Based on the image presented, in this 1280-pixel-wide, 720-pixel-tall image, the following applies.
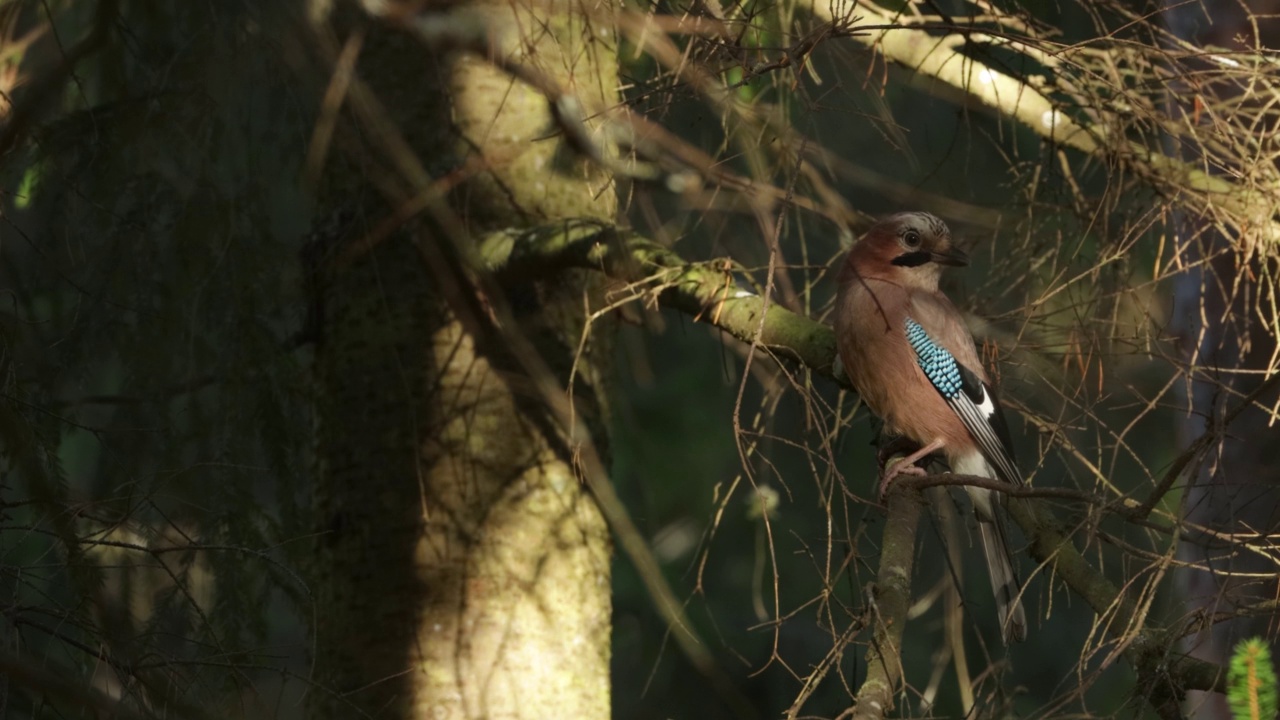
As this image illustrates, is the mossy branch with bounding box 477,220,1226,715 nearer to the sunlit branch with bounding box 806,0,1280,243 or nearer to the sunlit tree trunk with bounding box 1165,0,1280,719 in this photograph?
the sunlit branch with bounding box 806,0,1280,243

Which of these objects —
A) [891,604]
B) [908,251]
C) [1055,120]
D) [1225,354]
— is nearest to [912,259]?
[908,251]

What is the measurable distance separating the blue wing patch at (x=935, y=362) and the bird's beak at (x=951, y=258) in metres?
0.21

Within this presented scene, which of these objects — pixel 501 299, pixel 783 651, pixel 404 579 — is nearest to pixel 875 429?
pixel 501 299

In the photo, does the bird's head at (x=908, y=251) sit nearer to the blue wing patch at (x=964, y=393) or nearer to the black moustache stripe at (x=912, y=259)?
the black moustache stripe at (x=912, y=259)

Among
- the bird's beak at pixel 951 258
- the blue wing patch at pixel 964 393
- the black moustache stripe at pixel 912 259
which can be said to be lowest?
the blue wing patch at pixel 964 393

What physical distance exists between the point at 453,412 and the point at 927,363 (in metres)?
1.45

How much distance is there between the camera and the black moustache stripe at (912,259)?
4129 mm

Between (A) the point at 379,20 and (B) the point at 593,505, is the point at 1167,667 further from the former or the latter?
(A) the point at 379,20

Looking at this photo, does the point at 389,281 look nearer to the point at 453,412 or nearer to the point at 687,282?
the point at 453,412

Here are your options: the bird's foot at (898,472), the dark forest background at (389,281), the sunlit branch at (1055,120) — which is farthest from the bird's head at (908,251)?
the bird's foot at (898,472)

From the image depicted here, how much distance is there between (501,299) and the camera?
3.72 metres

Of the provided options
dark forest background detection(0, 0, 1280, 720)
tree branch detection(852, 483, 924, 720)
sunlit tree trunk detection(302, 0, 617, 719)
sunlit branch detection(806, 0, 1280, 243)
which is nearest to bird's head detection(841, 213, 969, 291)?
dark forest background detection(0, 0, 1280, 720)

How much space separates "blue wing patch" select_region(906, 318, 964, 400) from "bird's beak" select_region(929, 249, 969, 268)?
A: 0.21 meters

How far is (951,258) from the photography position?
408 centimetres
